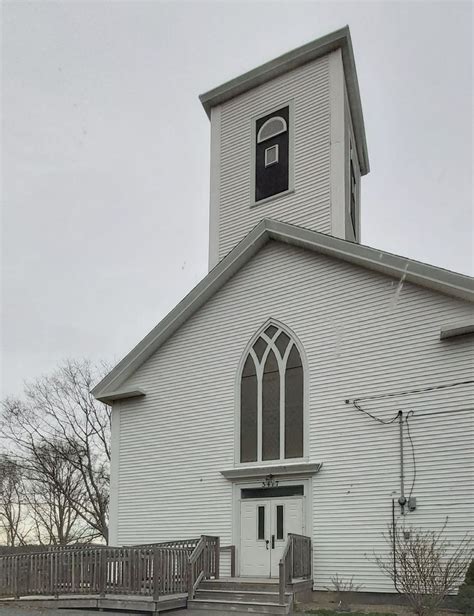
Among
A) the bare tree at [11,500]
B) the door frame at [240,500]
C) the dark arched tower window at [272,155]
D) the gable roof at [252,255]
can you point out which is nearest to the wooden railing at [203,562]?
the door frame at [240,500]

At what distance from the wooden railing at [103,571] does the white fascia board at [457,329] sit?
6.48 meters

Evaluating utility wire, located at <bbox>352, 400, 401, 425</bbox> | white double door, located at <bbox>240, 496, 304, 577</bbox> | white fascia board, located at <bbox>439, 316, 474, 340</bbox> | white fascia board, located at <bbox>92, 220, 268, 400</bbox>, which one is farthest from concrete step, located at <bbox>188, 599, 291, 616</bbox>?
white fascia board, located at <bbox>92, 220, 268, 400</bbox>

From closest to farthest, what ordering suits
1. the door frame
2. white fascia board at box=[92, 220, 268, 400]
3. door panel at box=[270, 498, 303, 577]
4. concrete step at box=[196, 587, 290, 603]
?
concrete step at box=[196, 587, 290, 603] → the door frame → door panel at box=[270, 498, 303, 577] → white fascia board at box=[92, 220, 268, 400]

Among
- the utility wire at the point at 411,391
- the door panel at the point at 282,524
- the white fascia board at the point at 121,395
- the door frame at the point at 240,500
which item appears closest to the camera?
the utility wire at the point at 411,391

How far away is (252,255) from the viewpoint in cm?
1856

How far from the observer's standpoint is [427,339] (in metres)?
15.1

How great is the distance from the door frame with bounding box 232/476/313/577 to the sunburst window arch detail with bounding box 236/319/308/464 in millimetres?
489

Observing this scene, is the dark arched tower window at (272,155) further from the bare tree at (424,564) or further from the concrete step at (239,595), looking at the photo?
the concrete step at (239,595)

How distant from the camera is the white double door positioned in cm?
1611

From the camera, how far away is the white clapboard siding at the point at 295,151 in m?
20.4

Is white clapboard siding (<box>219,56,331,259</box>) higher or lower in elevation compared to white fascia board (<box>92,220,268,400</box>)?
higher

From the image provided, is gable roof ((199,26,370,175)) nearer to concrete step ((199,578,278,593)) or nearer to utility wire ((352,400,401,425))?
utility wire ((352,400,401,425))

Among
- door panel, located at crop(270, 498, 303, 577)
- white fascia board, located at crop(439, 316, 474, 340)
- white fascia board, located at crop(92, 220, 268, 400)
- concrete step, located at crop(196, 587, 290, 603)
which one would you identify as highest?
white fascia board, located at crop(92, 220, 268, 400)

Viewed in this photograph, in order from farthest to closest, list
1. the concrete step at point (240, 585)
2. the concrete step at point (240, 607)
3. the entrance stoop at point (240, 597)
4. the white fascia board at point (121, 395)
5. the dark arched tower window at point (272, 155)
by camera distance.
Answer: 1. the dark arched tower window at point (272, 155)
2. the white fascia board at point (121, 395)
3. the concrete step at point (240, 585)
4. the entrance stoop at point (240, 597)
5. the concrete step at point (240, 607)
